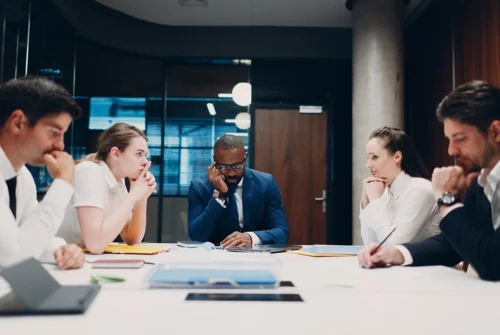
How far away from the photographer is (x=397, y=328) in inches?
30.5

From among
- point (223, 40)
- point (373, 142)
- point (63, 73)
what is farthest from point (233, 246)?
point (223, 40)

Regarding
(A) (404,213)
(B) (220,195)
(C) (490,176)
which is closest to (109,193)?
(B) (220,195)

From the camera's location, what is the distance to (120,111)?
588 centimetres

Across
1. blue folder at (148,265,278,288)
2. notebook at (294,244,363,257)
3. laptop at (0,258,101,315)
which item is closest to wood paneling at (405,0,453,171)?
notebook at (294,244,363,257)

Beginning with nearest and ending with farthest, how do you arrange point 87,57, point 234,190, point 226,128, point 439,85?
point 234,190, point 439,85, point 87,57, point 226,128

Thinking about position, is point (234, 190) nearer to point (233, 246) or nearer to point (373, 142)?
point (233, 246)

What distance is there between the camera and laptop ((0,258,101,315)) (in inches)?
32.3

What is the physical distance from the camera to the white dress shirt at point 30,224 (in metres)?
1.28

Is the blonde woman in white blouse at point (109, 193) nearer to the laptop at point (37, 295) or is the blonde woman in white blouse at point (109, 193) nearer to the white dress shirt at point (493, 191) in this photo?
the laptop at point (37, 295)

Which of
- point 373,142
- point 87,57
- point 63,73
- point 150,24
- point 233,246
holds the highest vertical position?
point 150,24

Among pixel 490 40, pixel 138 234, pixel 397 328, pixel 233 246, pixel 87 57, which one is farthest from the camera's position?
pixel 87 57

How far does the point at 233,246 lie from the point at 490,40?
8.62ft

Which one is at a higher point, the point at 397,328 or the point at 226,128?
the point at 226,128

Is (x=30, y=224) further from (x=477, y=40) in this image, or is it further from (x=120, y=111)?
(x=120, y=111)
